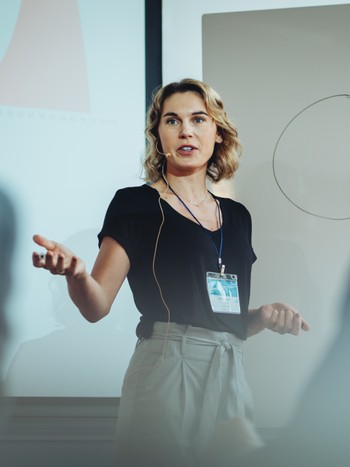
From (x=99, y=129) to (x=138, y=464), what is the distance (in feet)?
3.47

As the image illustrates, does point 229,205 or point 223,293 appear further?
point 229,205

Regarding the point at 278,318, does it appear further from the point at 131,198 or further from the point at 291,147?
the point at 291,147

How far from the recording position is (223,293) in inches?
64.9

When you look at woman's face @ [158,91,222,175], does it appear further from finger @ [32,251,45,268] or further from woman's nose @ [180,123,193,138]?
finger @ [32,251,45,268]

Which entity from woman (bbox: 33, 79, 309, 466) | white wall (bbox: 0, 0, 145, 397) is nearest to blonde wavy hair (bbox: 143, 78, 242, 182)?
woman (bbox: 33, 79, 309, 466)

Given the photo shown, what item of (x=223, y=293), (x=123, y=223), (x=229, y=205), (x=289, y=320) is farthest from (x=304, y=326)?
(x=123, y=223)

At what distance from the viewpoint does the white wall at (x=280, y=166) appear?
6.78ft

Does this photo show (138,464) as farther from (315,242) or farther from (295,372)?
(315,242)

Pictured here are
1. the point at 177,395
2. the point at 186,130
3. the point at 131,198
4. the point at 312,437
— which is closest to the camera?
the point at 312,437

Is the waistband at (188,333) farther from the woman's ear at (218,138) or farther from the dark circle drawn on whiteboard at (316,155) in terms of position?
the dark circle drawn on whiteboard at (316,155)

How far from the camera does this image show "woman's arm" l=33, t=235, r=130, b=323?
1.31m

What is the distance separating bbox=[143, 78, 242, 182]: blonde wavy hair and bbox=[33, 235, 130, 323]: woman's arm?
0.30 m

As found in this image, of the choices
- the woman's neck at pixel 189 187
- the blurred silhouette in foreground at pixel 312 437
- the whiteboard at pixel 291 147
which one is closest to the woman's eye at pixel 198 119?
the woman's neck at pixel 189 187

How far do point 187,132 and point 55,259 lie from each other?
26.2 inches
